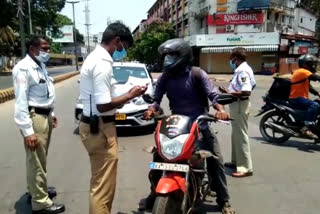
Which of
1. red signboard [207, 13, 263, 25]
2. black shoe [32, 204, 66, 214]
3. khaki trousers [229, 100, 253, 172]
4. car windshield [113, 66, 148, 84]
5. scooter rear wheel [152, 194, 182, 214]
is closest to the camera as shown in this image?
scooter rear wheel [152, 194, 182, 214]

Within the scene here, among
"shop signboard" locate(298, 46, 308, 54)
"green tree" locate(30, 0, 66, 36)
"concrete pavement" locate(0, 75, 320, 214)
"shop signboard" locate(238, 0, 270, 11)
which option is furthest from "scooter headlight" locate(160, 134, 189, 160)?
"green tree" locate(30, 0, 66, 36)

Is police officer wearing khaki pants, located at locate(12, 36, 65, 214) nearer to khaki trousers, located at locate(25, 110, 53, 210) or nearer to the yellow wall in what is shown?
khaki trousers, located at locate(25, 110, 53, 210)

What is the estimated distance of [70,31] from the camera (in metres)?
86.7

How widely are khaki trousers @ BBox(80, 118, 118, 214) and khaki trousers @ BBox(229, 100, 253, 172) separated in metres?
2.53

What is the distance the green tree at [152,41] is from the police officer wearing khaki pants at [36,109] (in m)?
47.8

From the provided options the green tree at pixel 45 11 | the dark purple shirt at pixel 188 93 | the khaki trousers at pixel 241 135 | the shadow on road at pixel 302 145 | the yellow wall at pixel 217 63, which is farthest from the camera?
the green tree at pixel 45 11

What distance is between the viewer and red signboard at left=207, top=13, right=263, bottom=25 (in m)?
41.8

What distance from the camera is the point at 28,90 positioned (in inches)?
165

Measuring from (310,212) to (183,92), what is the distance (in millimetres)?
1917

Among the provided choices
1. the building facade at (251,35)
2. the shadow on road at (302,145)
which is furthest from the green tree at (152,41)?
the shadow on road at (302,145)

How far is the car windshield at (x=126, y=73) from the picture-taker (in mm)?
10453

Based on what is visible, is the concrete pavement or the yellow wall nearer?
the concrete pavement

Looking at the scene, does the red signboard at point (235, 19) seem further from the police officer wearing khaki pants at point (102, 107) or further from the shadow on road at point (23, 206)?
the police officer wearing khaki pants at point (102, 107)

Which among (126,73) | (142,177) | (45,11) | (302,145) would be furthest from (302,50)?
(142,177)
